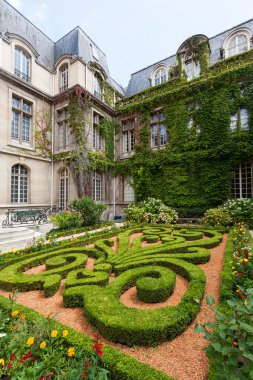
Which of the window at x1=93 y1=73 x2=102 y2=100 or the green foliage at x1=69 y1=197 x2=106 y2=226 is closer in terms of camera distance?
the green foliage at x1=69 y1=197 x2=106 y2=226

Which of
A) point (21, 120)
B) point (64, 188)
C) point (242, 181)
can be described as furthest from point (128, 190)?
point (21, 120)

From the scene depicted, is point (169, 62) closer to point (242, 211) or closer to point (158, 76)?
point (158, 76)

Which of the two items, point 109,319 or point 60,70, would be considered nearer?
point 109,319

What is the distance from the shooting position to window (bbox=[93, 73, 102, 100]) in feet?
53.8

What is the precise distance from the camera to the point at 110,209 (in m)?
17.0

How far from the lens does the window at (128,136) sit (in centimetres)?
1747

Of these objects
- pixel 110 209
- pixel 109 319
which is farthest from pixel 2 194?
pixel 109 319

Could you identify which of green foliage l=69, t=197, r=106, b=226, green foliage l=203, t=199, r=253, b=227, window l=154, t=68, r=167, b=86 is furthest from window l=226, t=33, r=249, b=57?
green foliage l=69, t=197, r=106, b=226

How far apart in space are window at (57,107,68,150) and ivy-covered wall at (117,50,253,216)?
5612 millimetres

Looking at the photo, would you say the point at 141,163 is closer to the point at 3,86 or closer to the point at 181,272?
the point at 3,86

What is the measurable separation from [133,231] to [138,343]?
6.04m

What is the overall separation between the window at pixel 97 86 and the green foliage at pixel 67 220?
35.8 ft

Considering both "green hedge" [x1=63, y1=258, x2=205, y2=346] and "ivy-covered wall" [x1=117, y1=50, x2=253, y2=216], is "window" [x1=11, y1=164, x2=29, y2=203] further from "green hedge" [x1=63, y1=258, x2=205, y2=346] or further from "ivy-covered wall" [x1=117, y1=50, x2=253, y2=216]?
"green hedge" [x1=63, y1=258, x2=205, y2=346]

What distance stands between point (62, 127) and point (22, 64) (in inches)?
189
